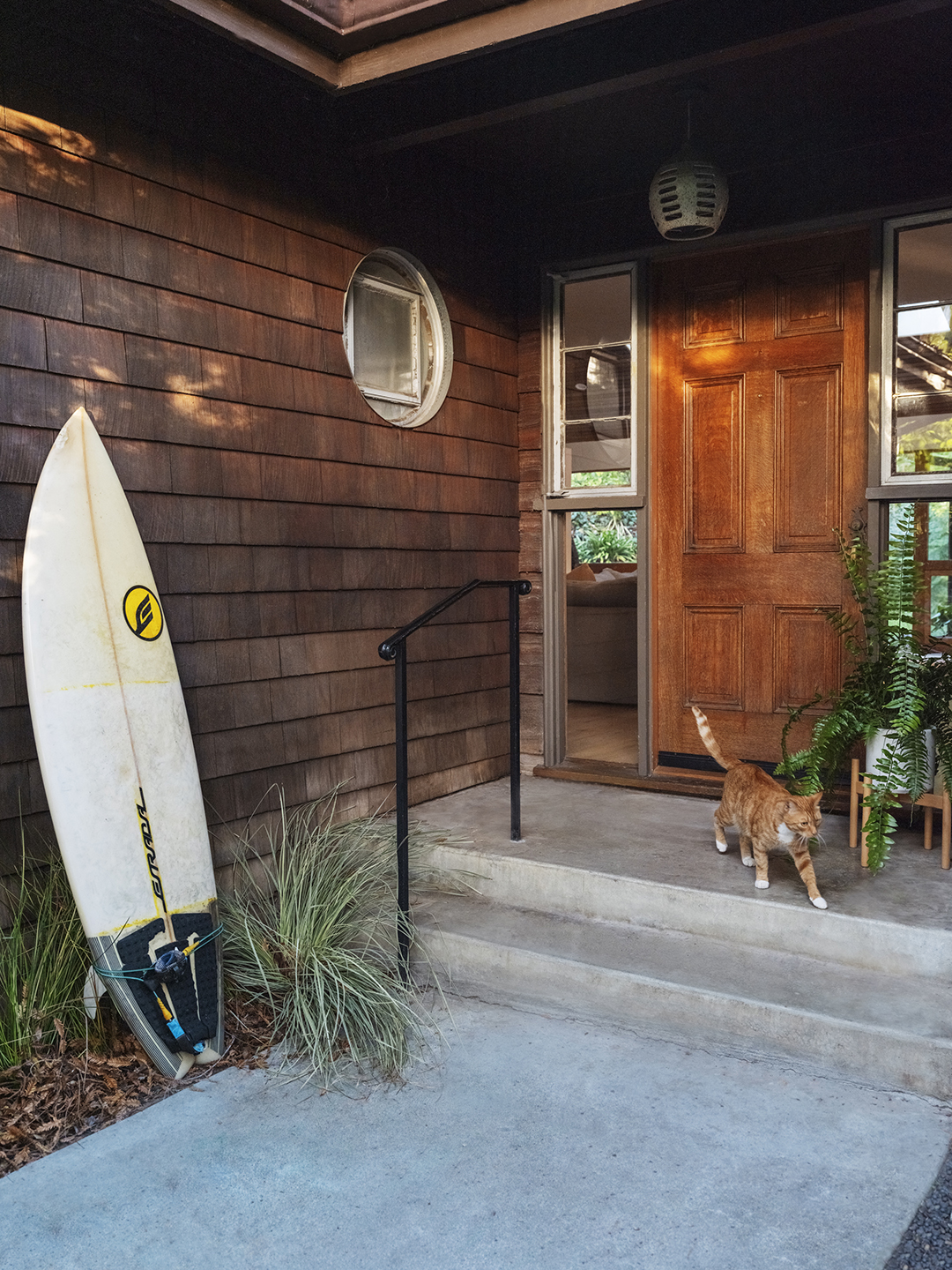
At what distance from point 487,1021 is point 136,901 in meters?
0.96

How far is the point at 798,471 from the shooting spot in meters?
3.85

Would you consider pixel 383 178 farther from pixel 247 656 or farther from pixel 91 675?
pixel 91 675

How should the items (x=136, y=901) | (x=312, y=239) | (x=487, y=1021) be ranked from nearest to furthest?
(x=136, y=901)
(x=487, y=1021)
(x=312, y=239)

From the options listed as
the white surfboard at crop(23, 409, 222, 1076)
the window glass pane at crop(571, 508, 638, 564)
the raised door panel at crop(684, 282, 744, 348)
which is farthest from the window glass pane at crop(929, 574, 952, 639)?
the window glass pane at crop(571, 508, 638, 564)

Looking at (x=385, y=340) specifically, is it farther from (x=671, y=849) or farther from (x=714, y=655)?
(x=671, y=849)

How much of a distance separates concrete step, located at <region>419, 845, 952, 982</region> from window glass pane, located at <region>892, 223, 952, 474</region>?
1.53 metres

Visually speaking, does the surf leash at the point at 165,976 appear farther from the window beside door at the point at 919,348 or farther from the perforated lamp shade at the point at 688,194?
the window beside door at the point at 919,348

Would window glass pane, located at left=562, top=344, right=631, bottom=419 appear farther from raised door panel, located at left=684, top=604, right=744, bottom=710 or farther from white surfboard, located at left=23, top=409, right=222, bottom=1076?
white surfboard, located at left=23, top=409, right=222, bottom=1076

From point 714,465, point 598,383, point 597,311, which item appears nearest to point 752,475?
point 714,465

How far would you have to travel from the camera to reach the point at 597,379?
4.28m

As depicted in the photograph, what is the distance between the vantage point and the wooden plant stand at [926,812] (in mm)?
3041

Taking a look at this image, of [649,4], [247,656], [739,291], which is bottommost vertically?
[247,656]

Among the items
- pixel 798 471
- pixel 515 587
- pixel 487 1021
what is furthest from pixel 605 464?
pixel 487 1021

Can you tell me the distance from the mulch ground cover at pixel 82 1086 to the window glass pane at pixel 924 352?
287cm
